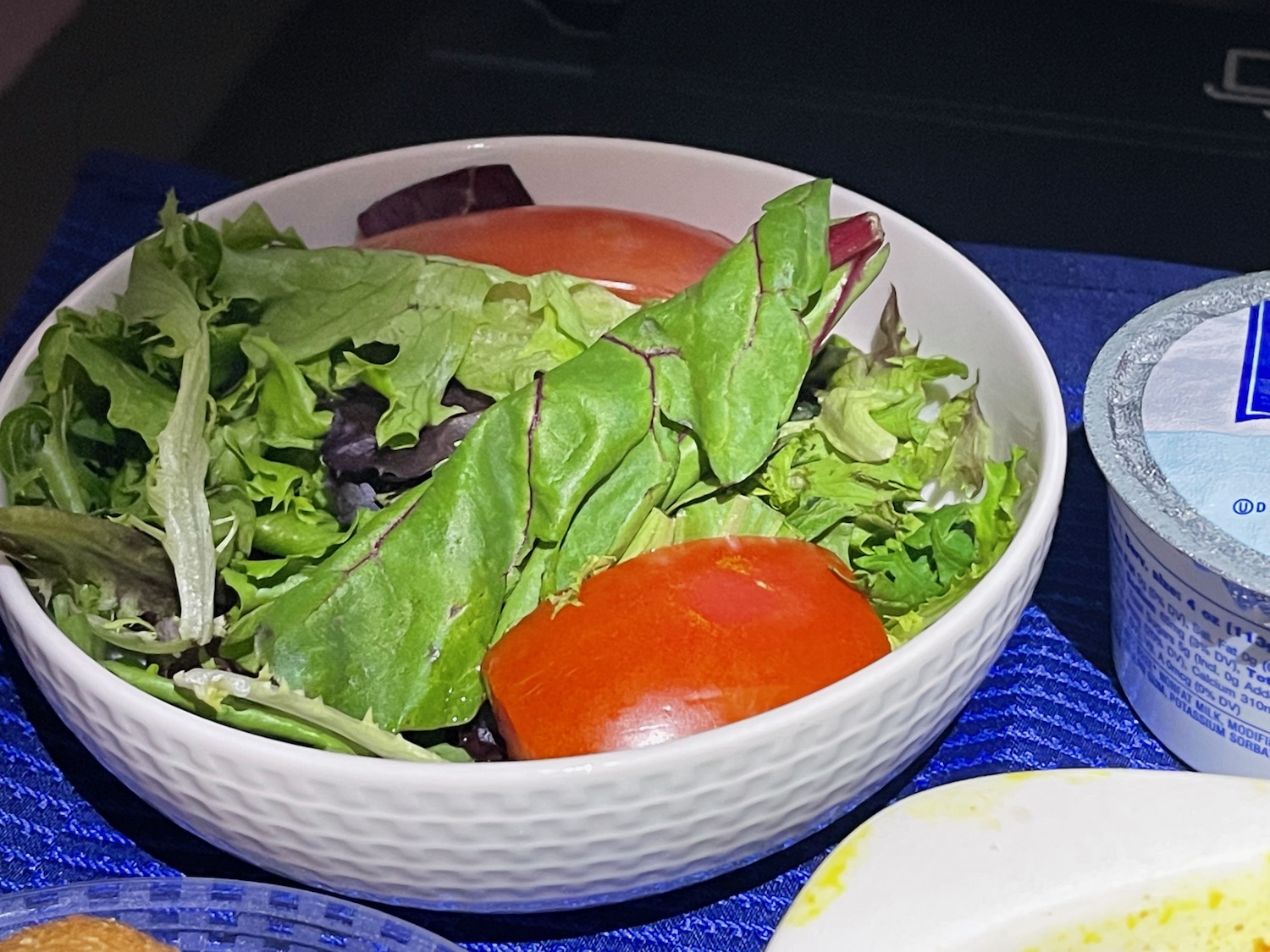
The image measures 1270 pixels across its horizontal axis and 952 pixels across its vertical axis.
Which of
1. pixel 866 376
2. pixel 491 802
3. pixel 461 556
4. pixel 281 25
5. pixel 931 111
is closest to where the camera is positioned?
pixel 491 802

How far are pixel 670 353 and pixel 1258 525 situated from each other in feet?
0.85

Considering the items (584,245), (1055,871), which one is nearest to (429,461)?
(584,245)

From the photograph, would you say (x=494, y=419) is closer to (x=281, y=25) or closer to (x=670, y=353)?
(x=670, y=353)

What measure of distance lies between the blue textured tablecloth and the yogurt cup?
31mm

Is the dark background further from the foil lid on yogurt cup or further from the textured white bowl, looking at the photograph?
the textured white bowl

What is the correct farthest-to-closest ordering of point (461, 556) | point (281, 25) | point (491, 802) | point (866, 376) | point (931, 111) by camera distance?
point (281, 25)
point (931, 111)
point (866, 376)
point (461, 556)
point (491, 802)

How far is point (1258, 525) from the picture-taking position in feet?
1.84

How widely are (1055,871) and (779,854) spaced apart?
161 mm

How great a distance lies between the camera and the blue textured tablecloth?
0.57 metres

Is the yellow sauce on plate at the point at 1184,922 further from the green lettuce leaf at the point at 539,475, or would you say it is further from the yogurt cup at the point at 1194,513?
the green lettuce leaf at the point at 539,475

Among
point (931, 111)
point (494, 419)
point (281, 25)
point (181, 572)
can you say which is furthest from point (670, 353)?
point (281, 25)

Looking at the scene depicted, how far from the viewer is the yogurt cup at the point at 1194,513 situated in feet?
1.84

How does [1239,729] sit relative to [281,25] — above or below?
below

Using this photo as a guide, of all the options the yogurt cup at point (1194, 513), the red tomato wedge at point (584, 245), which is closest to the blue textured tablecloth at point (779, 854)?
the yogurt cup at point (1194, 513)
